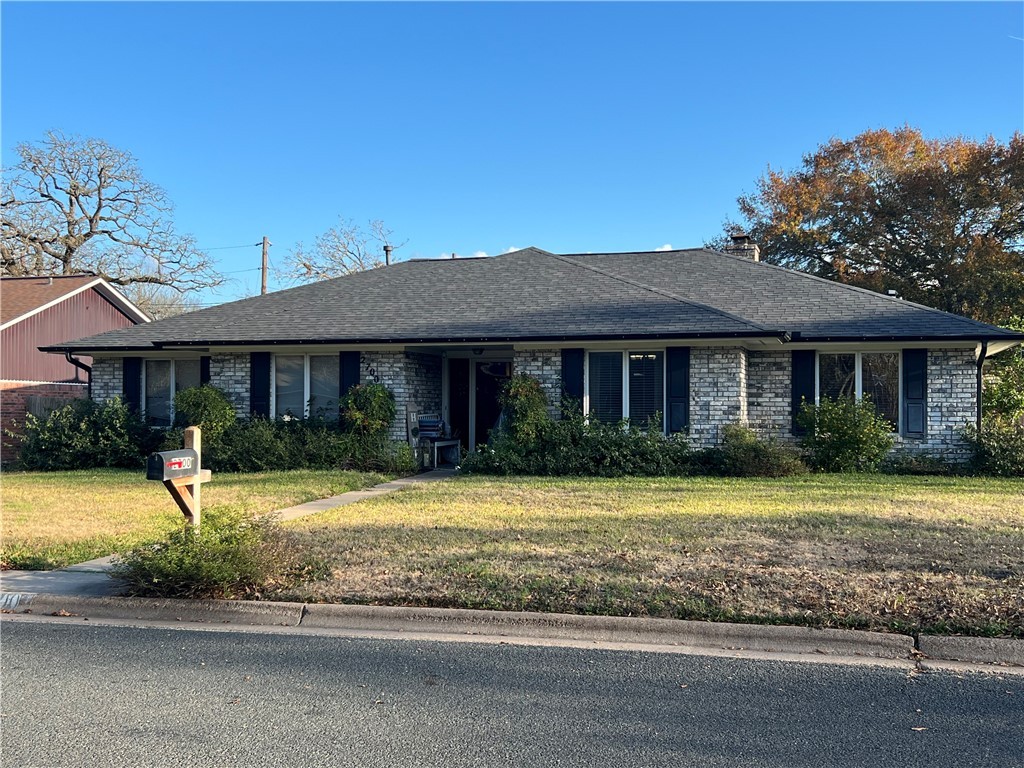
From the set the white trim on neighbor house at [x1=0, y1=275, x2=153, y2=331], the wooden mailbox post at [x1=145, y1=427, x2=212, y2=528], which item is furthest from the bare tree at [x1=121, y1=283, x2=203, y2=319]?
the wooden mailbox post at [x1=145, y1=427, x2=212, y2=528]

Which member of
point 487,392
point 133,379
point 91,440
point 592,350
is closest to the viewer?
point 592,350

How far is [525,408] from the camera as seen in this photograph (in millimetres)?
15664

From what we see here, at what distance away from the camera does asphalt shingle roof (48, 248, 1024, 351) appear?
15523 mm

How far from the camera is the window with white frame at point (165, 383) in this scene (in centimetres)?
1850

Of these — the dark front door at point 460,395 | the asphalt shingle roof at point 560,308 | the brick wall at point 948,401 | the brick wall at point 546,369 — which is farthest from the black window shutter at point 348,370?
the brick wall at point 948,401

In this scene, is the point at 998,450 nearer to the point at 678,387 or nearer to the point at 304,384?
the point at 678,387

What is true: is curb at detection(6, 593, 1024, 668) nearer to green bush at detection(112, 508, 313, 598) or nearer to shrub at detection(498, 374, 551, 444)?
green bush at detection(112, 508, 313, 598)

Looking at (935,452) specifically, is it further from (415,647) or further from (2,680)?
(2,680)

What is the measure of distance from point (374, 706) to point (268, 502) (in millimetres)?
7512

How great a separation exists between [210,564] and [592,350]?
1030cm

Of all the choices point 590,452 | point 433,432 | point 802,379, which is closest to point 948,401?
point 802,379

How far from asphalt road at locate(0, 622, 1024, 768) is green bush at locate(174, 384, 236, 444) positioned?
11010 millimetres

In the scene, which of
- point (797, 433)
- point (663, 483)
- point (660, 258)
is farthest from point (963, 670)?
point (660, 258)

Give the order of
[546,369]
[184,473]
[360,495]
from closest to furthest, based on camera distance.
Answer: [184,473] → [360,495] → [546,369]
